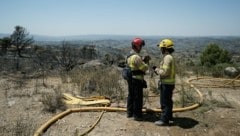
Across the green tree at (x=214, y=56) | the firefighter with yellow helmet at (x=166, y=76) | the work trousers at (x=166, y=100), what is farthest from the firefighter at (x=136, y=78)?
the green tree at (x=214, y=56)

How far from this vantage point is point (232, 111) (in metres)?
7.38

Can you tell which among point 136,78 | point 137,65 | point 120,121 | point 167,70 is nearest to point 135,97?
point 136,78

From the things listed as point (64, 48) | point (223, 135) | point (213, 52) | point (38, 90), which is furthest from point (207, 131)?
point (213, 52)

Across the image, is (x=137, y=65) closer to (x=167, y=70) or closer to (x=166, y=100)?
(x=167, y=70)

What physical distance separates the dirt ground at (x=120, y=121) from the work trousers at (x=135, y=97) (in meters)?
0.21

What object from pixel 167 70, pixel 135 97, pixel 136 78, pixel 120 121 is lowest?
pixel 120 121

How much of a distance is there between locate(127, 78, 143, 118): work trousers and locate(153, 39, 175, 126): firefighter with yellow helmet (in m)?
0.48

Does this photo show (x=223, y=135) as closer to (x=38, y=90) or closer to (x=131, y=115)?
(x=131, y=115)

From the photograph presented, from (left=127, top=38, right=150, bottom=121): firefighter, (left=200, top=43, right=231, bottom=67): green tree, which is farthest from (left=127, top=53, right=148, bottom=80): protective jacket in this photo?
(left=200, top=43, right=231, bottom=67): green tree

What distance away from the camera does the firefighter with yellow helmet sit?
5.98 meters

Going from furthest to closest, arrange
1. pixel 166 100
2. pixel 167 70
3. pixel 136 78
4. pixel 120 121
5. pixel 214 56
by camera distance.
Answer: pixel 214 56
pixel 120 121
pixel 136 78
pixel 166 100
pixel 167 70

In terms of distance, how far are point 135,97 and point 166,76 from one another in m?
0.88

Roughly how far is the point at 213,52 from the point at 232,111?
52.0 ft

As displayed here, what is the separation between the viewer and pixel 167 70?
597 cm
